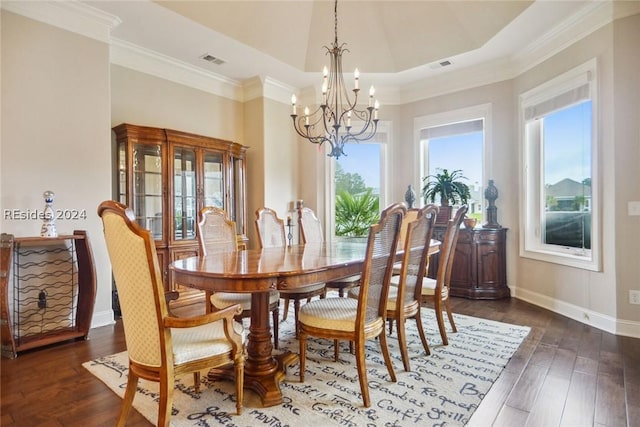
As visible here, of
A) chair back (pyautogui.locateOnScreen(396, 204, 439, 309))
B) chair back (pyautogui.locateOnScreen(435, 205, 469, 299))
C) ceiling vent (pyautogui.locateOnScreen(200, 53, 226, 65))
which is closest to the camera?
chair back (pyautogui.locateOnScreen(396, 204, 439, 309))

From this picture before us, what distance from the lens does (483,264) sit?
4117 millimetres

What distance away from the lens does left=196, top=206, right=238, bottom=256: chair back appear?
9.02ft

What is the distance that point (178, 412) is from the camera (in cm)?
179

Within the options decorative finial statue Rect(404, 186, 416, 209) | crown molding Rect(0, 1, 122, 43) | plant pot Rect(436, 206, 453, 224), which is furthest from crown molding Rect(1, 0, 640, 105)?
plant pot Rect(436, 206, 453, 224)

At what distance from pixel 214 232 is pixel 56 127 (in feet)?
5.48

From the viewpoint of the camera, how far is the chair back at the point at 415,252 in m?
2.17

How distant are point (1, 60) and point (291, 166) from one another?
331cm

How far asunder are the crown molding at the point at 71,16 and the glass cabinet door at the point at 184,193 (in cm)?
129

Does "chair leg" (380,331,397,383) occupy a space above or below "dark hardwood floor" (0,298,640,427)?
above

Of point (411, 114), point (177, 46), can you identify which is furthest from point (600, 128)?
point (177, 46)

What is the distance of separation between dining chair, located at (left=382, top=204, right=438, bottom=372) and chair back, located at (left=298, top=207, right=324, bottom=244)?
1187 millimetres

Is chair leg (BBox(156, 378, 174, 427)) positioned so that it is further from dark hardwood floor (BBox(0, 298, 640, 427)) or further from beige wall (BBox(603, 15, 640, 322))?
beige wall (BBox(603, 15, 640, 322))

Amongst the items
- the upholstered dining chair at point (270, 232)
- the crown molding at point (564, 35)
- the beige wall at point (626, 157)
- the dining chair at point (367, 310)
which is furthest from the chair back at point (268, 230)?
the crown molding at point (564, 35)

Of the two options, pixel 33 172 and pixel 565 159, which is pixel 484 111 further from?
pixel 33 172
